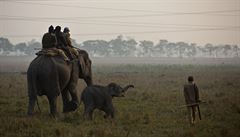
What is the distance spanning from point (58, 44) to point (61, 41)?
6.5 inches

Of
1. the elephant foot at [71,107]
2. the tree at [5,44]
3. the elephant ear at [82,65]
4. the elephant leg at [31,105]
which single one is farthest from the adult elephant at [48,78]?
the tree at [5,44]

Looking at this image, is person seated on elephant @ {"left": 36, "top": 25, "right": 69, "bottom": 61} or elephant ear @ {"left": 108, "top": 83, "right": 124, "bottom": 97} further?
person seated on elephant @ {"left": 36, "top": 25, "right": 69, "bottom": 61}

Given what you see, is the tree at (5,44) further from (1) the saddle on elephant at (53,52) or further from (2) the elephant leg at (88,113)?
(2) the elephant leg at (88,113)

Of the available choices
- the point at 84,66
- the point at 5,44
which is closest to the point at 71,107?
the point at 84,66

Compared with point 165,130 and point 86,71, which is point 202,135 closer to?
point 165,130

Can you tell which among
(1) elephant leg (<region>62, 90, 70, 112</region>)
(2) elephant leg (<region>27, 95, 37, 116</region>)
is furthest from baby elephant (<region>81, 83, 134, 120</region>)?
(2) elephant leg (<region>27, 95, 37, 116</region>)

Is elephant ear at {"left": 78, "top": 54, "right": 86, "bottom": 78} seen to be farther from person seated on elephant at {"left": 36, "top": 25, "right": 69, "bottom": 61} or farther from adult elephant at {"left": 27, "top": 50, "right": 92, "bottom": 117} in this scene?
person seated on elephant at {"left": 36, "top": 25, "right": 69, "bottom": 61}

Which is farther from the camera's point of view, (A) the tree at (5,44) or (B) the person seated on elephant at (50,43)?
(A) the tree at (5,44)

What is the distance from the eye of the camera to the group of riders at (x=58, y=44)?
1520 cm

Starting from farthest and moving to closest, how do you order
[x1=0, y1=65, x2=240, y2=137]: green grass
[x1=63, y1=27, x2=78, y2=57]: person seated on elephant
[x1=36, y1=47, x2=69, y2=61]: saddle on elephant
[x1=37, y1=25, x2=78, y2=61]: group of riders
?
[x1=63, y1=27, x2=78, y2=57]: person seated on elephant → [x1=37, y1=25, x2=78, y2=61]: group of riders → [x1=36, y1=47, x2=69, y2=61]: saddle on elephant → [x1=0, y1=65, x2=240, y2=137]: green grass

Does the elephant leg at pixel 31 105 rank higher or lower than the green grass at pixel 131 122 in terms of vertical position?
higher

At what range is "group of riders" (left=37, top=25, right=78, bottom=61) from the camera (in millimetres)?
15196

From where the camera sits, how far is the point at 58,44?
1622 cm

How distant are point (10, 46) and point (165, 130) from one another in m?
194
